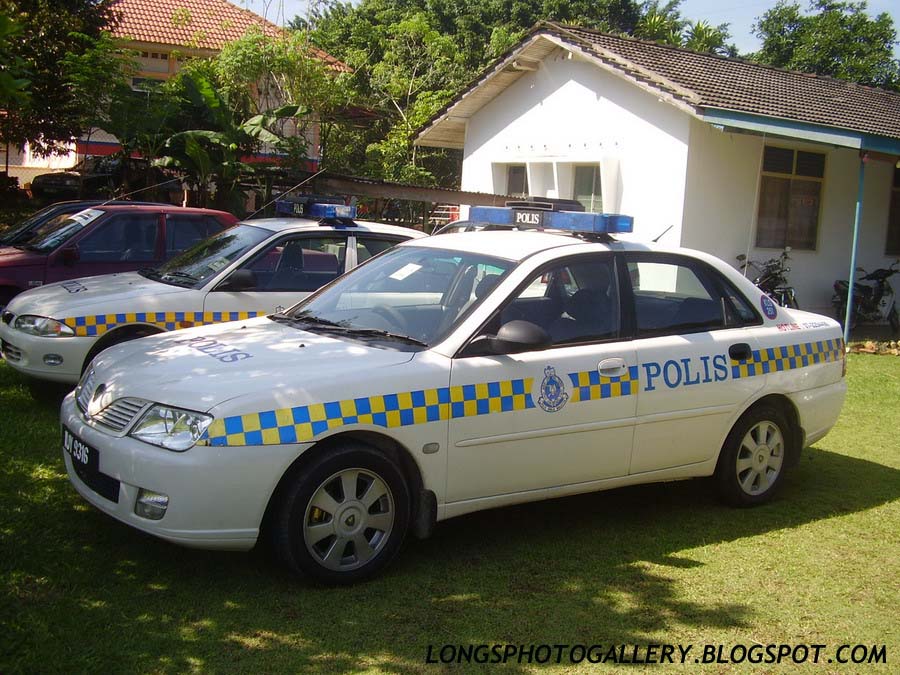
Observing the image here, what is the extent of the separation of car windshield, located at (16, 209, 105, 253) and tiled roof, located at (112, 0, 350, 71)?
18831 mm

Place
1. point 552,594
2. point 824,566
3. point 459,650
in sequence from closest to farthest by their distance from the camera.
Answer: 1. point 459,650
2. point 552,594
3. point 824,566

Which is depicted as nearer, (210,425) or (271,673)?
(271,673)

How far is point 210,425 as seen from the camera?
3.92 metres

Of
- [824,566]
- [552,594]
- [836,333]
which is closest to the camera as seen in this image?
[552,594]

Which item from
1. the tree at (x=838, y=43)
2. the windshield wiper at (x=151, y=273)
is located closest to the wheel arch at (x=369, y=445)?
the windshield wiper at (x=151, y=273)

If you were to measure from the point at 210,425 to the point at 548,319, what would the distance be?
197 centimetres

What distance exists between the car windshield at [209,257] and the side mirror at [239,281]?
0.16 meters

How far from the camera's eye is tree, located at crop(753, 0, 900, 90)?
36.7m

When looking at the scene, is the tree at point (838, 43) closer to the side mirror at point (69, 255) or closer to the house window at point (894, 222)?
the house window at point (894, 222)

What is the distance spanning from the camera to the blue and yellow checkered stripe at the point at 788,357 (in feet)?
18.1

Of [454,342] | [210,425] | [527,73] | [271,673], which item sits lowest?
[271,673]

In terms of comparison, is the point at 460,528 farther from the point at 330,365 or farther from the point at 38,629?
the point at 38,629

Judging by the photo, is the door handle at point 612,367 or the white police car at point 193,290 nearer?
the door handle at point 612,367

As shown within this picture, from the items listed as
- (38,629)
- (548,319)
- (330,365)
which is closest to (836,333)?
(548,319)
